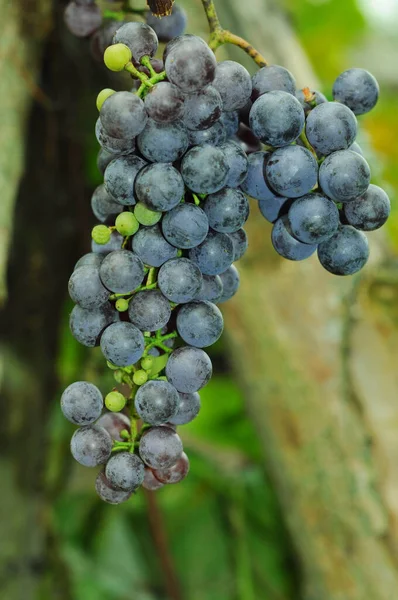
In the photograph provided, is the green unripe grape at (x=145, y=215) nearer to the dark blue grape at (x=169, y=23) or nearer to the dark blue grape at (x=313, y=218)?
the dark blue grape at (x=313, y=218)

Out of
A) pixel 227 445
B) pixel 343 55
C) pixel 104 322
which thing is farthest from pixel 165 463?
pixel 343 55

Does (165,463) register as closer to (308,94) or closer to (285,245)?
(285,245)

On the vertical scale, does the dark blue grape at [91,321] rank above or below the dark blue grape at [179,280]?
below

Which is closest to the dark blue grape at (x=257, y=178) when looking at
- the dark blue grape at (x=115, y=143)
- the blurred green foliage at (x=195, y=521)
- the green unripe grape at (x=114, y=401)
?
the dark blue grape at (x=115, y=143)

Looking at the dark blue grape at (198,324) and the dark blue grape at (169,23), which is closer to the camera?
the dark blue grape at (198,324)

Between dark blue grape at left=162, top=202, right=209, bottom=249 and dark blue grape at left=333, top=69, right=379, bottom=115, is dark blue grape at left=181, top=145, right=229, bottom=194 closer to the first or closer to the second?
dark blue grape at left=162, top=202, right=209, bottom=249

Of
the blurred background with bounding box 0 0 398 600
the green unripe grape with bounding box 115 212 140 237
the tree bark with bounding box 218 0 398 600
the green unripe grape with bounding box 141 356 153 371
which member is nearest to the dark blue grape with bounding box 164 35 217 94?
the green unripe grape with bounding box 115 212 140 237
